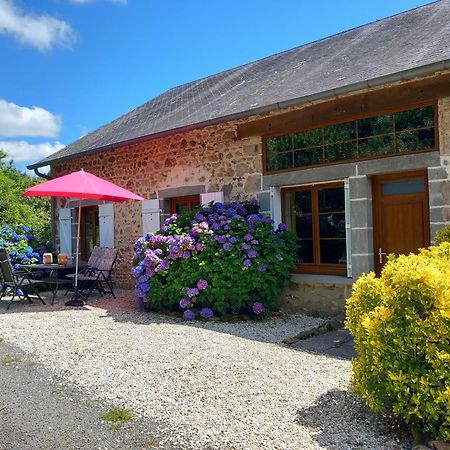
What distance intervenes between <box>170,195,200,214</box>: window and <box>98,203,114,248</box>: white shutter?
5.41 feet

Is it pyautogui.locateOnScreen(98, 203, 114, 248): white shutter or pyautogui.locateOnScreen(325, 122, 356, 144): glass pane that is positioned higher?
pyautogui.locateOnScreen(325, 122, 356, 144): glass pane

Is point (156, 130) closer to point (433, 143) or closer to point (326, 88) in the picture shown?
point (326, 88)

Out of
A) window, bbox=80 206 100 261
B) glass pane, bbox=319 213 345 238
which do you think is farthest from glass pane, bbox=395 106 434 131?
window, bbox=80 206 100 261

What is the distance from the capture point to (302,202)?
23.7 ft

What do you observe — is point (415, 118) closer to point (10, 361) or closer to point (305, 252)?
point (305, 252)

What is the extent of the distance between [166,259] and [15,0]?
506 centimetres

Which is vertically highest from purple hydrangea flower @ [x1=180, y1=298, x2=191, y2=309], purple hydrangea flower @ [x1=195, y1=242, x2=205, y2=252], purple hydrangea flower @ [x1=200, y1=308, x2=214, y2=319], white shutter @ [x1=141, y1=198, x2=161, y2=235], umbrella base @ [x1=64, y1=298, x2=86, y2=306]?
white shutter @ [x1=141, y1=198, x2=161, y2=235]

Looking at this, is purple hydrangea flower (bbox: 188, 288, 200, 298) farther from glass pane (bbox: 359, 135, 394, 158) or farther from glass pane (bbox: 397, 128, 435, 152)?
glass pane (bbox: 397, 128, 435, 152)

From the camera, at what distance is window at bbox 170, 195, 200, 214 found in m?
8.98

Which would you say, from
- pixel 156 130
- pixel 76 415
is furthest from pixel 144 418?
pixel 156 130

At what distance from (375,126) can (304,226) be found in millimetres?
1860

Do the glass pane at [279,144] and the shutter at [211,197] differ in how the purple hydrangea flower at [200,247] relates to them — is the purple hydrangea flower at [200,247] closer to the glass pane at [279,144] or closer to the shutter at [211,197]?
the shutter at [211,197]

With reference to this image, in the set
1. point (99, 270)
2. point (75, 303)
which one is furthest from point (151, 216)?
point (75, 303)

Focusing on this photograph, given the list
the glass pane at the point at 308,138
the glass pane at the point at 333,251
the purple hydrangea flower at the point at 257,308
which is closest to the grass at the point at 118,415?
the purple hydrangea flower at the point at 257,308
